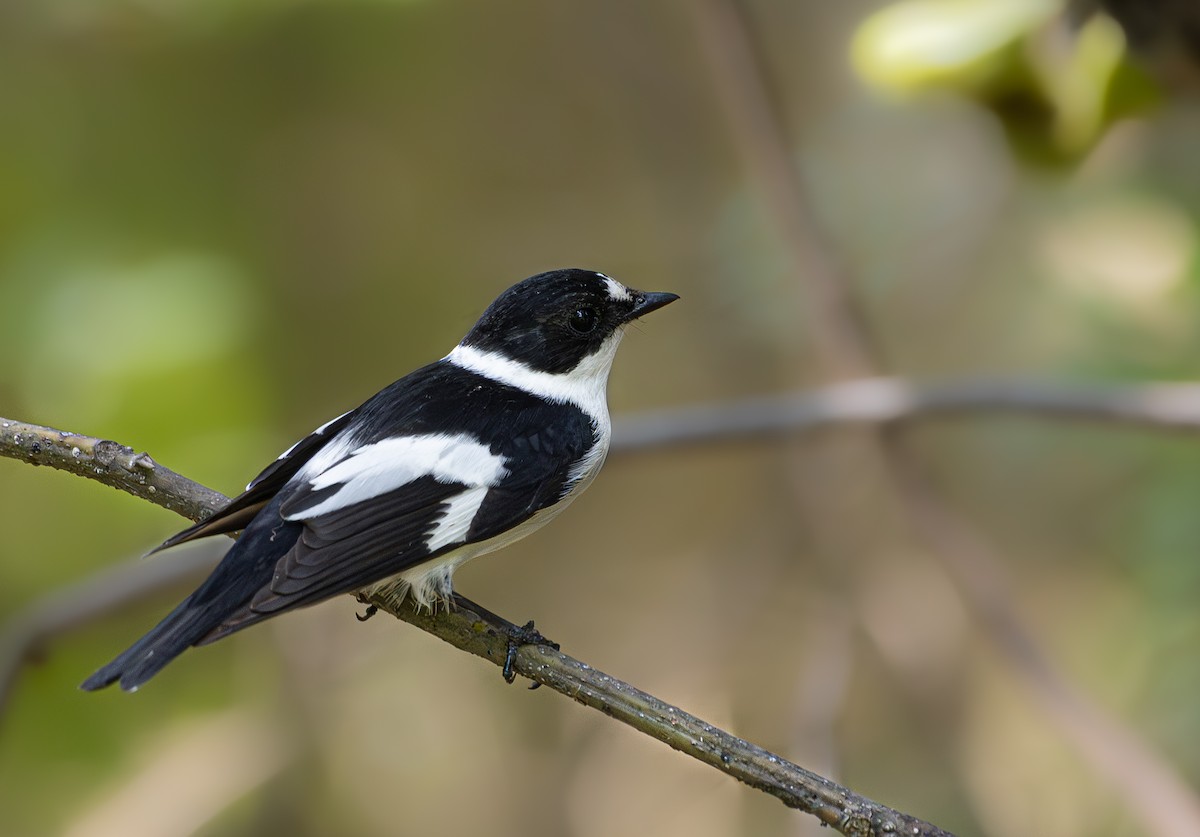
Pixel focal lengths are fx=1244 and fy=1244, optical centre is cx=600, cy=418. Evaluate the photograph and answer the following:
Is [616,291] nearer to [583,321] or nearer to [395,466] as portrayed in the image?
[583,321]

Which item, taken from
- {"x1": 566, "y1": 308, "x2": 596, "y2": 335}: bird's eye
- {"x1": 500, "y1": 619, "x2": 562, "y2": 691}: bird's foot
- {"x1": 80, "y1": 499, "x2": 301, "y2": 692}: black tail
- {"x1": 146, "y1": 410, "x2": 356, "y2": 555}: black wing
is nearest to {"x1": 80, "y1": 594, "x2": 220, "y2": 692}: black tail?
{"x1": 80, "y1": 499, "x2": 301, "y2": 692}: black tail

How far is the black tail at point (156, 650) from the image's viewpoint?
1788 mm

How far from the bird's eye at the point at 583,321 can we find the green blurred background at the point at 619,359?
2.58 ft

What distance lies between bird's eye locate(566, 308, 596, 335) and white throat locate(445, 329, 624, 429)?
0.06 meters

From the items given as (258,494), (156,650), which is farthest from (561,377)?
(156,650)

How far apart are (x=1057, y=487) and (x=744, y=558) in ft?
3.86

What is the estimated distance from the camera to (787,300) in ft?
14.6

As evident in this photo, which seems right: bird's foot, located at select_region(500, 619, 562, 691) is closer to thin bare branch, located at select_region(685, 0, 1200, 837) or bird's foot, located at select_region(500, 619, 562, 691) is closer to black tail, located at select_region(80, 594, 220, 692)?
black tail, located at select_region(80, 594, 220, 692)

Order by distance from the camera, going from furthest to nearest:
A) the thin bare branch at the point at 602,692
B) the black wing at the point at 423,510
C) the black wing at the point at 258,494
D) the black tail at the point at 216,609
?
the black wing at the point at 258,494 < the black wing at the point at 423,510 < the black tail at the point at 216,609 < the thin bare branch at the point at 602,692

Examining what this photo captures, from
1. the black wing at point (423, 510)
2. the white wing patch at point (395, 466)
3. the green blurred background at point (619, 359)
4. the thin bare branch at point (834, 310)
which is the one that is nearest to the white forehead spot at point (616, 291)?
the black wing at point (423, 510)

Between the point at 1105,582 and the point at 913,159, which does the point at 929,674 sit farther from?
the point at 913,159

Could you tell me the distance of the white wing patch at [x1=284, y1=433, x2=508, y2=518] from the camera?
2.13 metres

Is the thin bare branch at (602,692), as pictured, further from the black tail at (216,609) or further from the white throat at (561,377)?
the white throat at (561,377)

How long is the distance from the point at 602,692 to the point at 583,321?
101 centimetres
